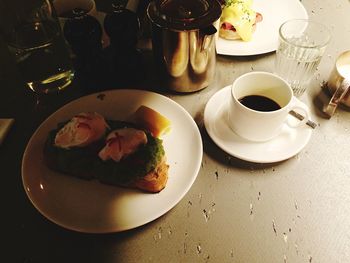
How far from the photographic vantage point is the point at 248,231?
0.58 meters

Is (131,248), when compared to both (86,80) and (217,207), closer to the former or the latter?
(217,207)

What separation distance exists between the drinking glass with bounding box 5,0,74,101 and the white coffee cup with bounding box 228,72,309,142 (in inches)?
16.9

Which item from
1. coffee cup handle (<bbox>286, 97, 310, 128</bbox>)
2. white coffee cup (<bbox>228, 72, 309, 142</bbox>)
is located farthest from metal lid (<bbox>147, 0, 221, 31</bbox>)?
coffee cup handle (<bbox>286, 97, 310, 128</bbox>)

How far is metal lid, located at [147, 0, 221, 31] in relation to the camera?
2.11 feet

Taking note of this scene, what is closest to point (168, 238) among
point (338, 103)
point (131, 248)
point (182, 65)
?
point (131, 248)

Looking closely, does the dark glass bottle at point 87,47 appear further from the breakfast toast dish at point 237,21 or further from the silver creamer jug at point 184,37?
the breakfast toast dish at point 237,21

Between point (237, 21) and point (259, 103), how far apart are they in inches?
11.7

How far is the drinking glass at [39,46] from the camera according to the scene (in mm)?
757

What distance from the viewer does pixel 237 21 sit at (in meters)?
0.86

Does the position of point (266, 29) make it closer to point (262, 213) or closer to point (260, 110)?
point (260, 110)

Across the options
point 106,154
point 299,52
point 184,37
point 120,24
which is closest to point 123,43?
point 120,24

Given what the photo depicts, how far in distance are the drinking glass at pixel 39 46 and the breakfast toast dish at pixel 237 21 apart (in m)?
0.42

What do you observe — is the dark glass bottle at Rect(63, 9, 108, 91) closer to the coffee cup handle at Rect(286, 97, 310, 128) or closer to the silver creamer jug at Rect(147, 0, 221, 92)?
the silver creamer jug at Rect(147, 0, 221, 92)

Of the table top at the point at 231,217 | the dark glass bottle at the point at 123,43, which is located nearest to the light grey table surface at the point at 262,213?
the table top at the point at 231,217
